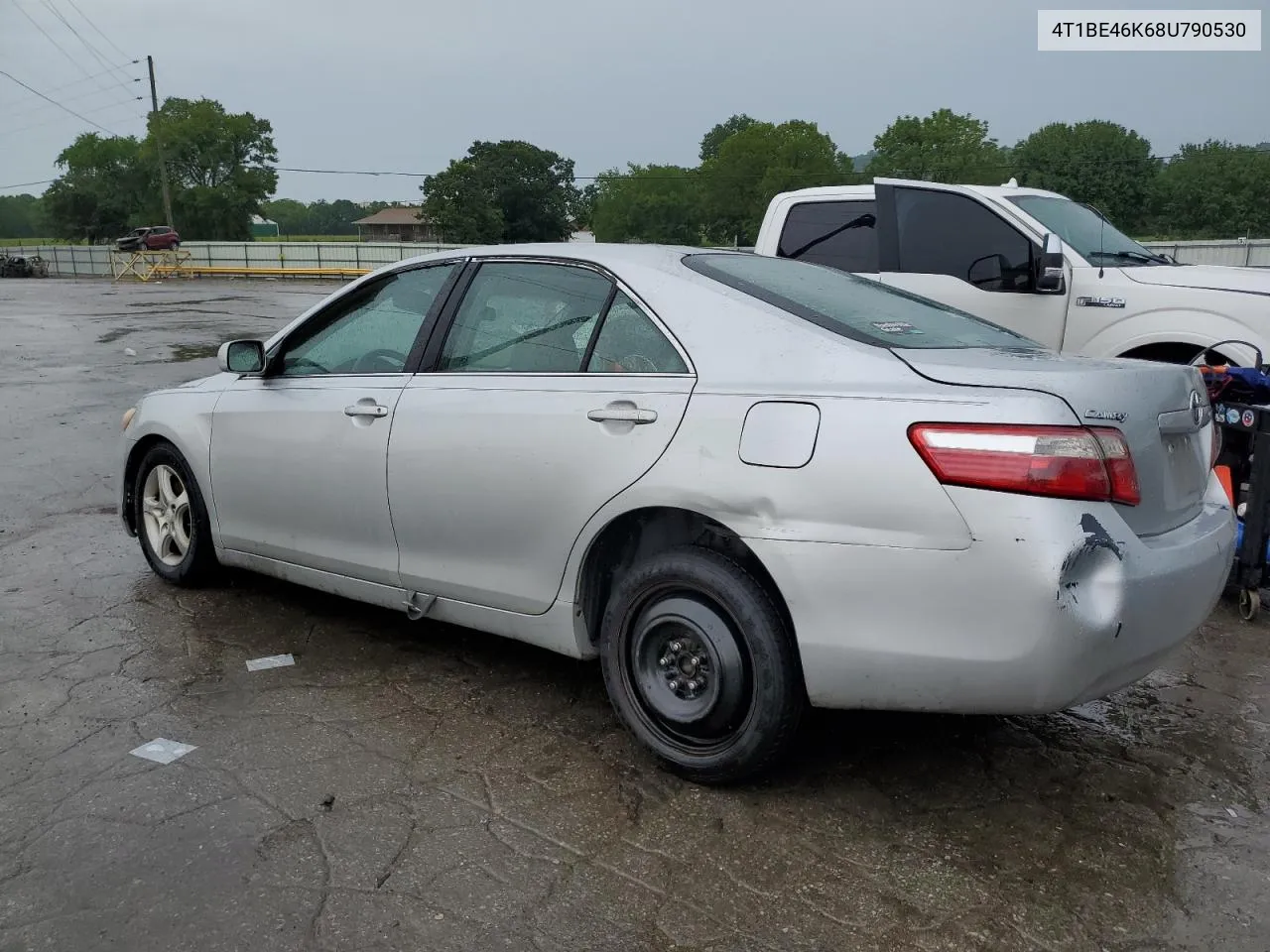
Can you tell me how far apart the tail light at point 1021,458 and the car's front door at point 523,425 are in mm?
793

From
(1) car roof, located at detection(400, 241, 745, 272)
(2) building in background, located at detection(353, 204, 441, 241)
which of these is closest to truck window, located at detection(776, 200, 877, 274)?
(1) car roof, located at detection(400, 241, 745, 272)

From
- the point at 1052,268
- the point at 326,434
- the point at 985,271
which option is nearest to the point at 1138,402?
the point at 326,434

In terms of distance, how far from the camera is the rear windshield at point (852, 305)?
3209 mm

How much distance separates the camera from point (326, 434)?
13.5 ft

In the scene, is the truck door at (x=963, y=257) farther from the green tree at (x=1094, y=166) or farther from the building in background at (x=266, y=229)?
the building in background at (x=266, y=229)

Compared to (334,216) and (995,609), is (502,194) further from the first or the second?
(334,216)

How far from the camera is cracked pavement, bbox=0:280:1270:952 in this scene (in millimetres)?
2523

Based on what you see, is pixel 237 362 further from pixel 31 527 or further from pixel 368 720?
pixel 31 527

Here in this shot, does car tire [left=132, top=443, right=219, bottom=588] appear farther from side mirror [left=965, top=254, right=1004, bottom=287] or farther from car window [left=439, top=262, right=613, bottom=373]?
side mirror [left=965, top=254, right=1004, bottom=287]

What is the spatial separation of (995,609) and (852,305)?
4.15 ft

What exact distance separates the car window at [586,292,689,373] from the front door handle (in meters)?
0.16

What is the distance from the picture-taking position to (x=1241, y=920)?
8.30 ft

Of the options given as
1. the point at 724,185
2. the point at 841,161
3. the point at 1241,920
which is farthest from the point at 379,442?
the point at 841,161

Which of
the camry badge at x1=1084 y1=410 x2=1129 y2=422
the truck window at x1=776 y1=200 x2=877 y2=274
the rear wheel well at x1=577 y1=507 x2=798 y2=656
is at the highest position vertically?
the truck window at x1=776 y1=200 x2=877 y2=274
